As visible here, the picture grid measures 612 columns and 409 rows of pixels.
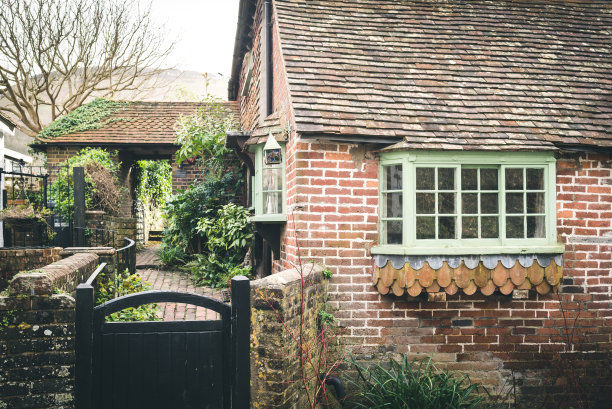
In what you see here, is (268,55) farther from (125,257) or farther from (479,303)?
(479,303)

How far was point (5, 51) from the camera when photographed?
18844mm

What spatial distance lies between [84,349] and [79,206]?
5.10 metres

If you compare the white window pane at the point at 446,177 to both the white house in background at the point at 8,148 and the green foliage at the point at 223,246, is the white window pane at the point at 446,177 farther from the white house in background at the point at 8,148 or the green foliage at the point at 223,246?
the white house in background at the point at 8,148

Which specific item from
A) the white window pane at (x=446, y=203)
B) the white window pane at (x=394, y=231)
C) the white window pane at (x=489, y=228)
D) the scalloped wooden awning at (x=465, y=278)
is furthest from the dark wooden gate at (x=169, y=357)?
the white window pane at (x=489, y=228)

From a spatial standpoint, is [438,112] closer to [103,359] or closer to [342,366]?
[342,366]

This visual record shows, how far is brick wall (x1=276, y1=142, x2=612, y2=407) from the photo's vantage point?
5.43m

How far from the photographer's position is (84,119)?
14.4 meters

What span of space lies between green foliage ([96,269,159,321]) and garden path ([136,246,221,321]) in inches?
16.4

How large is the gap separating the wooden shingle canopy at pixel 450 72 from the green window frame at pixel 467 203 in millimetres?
234

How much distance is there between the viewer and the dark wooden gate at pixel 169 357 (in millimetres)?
3707

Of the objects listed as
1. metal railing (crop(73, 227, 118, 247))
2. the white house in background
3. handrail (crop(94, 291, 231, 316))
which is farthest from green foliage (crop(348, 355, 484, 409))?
the white house in background

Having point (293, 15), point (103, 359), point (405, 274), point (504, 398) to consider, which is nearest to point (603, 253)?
point (504, 398)

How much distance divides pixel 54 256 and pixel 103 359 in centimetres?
300

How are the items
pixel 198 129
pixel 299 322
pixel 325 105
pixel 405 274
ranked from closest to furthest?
pixel 299 322
pixel 405 274
pixel 325 105
pixel 198 129
